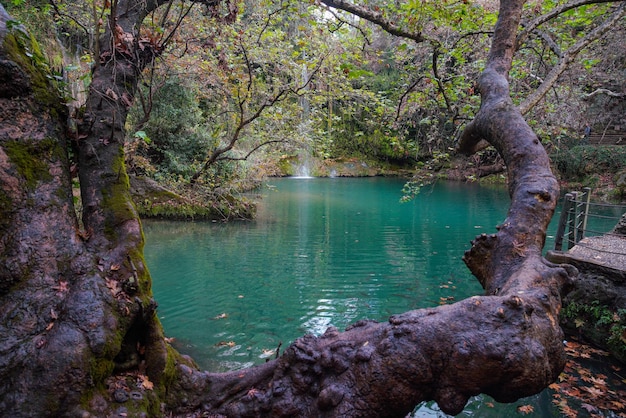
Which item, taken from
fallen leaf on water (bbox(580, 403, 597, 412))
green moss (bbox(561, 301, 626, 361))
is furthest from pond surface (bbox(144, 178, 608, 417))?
green moss (bbox(561, 301, 626, 361))

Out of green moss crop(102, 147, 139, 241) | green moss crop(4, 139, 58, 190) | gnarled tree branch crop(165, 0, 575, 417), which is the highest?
green moss crop(4, 139, 58, 190)

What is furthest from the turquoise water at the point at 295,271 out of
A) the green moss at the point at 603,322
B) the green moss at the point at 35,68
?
the green moss at the point at 35,68

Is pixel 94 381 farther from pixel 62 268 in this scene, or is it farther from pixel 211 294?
pixel 211 294

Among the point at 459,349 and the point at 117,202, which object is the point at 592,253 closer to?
the point at 459,349

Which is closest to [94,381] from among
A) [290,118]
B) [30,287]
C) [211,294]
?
[30,287]

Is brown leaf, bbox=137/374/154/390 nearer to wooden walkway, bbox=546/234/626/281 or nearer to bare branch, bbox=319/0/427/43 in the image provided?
bare branch, bbox=319/0/427/43

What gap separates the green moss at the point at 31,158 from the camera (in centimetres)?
216

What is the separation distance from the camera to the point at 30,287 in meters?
2.08

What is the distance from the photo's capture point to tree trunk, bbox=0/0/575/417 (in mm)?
1822

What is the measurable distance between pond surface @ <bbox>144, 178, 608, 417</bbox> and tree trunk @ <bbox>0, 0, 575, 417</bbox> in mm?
2823

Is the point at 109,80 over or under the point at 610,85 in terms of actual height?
under

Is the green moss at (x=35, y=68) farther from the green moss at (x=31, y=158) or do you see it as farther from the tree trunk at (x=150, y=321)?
the green moss at (x=31, y=158)

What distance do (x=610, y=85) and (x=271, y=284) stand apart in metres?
17.0

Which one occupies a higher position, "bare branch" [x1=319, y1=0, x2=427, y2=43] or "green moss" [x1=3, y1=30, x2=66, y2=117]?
"bare branch" [x1=319, y1=0, x2=427, y2=43]
